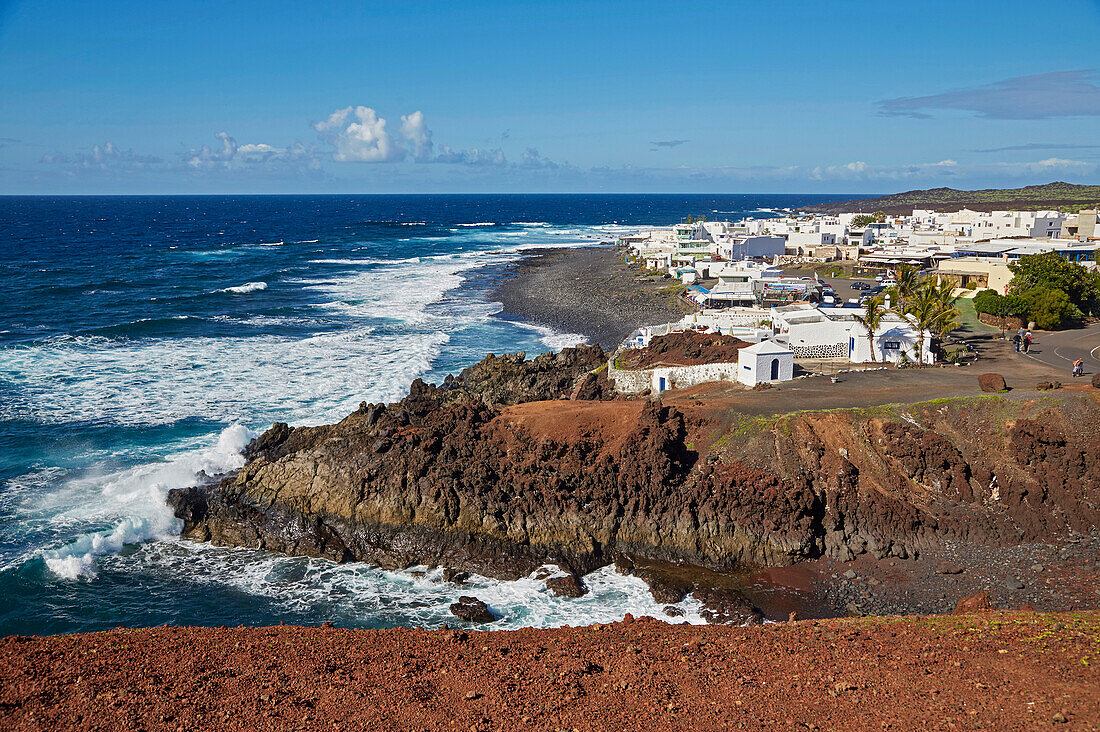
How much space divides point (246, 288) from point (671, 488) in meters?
64.9

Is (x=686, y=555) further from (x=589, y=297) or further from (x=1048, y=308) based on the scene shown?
(x=589, y=297)

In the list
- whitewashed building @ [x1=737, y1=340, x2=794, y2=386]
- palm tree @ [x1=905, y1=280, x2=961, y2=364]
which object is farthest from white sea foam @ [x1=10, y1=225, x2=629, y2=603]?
palm tree @ [x1=905, y1=280, x2=961, y2=364]

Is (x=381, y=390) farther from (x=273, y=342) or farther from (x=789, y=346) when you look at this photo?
(x=789, y=346)

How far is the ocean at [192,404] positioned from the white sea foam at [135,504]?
0.24 feet

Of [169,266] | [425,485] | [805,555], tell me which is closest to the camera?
[805,555]

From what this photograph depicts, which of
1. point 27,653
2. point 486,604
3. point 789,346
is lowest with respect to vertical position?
point 486,604

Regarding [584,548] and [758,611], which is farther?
[584,548]

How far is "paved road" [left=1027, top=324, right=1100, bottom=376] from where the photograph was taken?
112ft

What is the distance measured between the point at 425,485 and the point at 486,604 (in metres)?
5.43

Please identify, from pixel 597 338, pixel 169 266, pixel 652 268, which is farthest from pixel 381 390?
pixel 169 266

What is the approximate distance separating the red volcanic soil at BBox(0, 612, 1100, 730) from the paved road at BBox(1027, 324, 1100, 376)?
22.0 m

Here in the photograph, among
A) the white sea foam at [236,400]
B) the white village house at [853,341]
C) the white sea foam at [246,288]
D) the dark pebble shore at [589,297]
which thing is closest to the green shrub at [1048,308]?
the white village house at [853,341]

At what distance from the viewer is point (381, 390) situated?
40656 millimetres

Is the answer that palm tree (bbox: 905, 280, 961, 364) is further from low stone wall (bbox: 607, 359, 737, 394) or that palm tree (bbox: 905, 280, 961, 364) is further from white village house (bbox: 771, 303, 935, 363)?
low stone wall (bbox: 607, 359, 737, 394)
